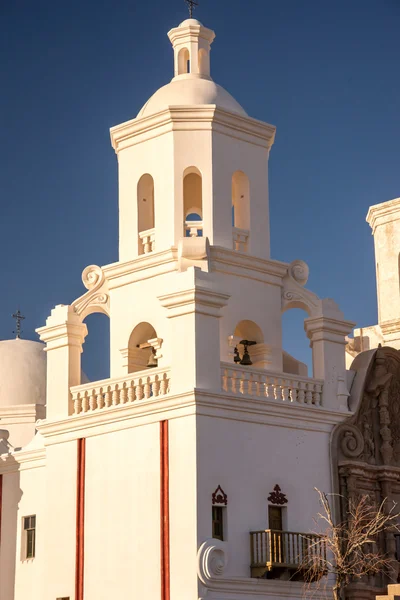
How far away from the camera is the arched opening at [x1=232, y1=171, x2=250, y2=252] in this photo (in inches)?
1081

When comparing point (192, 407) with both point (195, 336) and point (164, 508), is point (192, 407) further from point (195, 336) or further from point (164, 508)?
point (164, 508)

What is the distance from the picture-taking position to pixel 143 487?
24656mm

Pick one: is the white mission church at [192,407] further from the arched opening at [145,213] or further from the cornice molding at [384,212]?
the cornice molding at [384,212]

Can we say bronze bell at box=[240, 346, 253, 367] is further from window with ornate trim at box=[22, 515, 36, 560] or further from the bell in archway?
window with ornate trim at box=[22, 515, 36, 560]

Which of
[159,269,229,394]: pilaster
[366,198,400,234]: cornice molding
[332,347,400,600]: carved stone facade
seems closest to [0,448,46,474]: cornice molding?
[159,269,229,394]: pilaster

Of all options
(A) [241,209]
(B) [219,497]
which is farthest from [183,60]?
(B) [219,497]

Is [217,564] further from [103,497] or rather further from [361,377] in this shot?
[361,377]

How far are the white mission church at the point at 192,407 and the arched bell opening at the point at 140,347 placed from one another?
3 centimetres

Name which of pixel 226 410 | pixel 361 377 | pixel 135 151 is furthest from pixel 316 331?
pixel 135 151

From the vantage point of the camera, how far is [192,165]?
1066 inches

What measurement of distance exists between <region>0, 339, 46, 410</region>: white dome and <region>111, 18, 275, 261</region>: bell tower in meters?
8.44

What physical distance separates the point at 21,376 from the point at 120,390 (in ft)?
32.7

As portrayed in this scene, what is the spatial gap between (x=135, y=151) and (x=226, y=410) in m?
6.19

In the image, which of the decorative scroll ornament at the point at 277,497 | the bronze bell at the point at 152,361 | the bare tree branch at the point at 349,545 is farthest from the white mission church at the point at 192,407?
the bare tree branch at the point at 349,545
